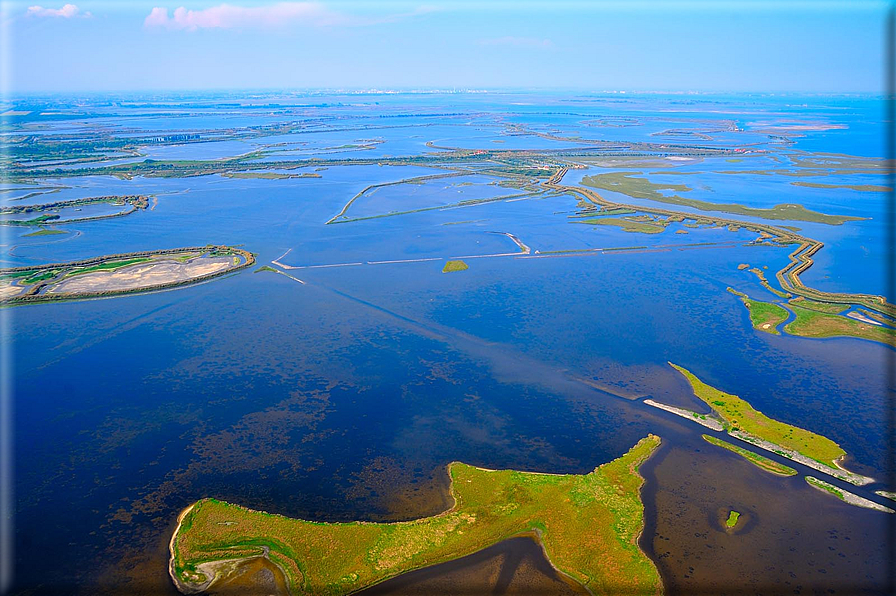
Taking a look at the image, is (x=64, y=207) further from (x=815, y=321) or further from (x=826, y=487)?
(x=826, y=487)

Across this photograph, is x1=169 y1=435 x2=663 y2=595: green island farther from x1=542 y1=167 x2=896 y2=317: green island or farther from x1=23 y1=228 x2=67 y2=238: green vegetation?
x1=23 y1=228 x2=67 y2=238: green vegetation

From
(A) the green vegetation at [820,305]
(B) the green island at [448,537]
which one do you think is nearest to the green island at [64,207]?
(B) the green island at [448,537]

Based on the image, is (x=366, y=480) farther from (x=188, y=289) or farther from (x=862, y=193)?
(x=862, y=193)

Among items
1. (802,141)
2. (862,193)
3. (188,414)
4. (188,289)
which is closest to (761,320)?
(188,414)

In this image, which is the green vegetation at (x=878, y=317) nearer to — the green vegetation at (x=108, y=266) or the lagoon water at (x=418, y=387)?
the lagoon water at (x=418, y=387)

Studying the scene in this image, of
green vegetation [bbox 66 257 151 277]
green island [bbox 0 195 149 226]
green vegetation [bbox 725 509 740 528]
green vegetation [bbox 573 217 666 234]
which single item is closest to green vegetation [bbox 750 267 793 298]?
green vegetation [bbox 573 217 666 234]

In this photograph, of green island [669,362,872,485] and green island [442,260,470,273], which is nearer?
green island [669,362,872,485]

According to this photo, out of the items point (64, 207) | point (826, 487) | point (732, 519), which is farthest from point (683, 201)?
point (64, 207)
